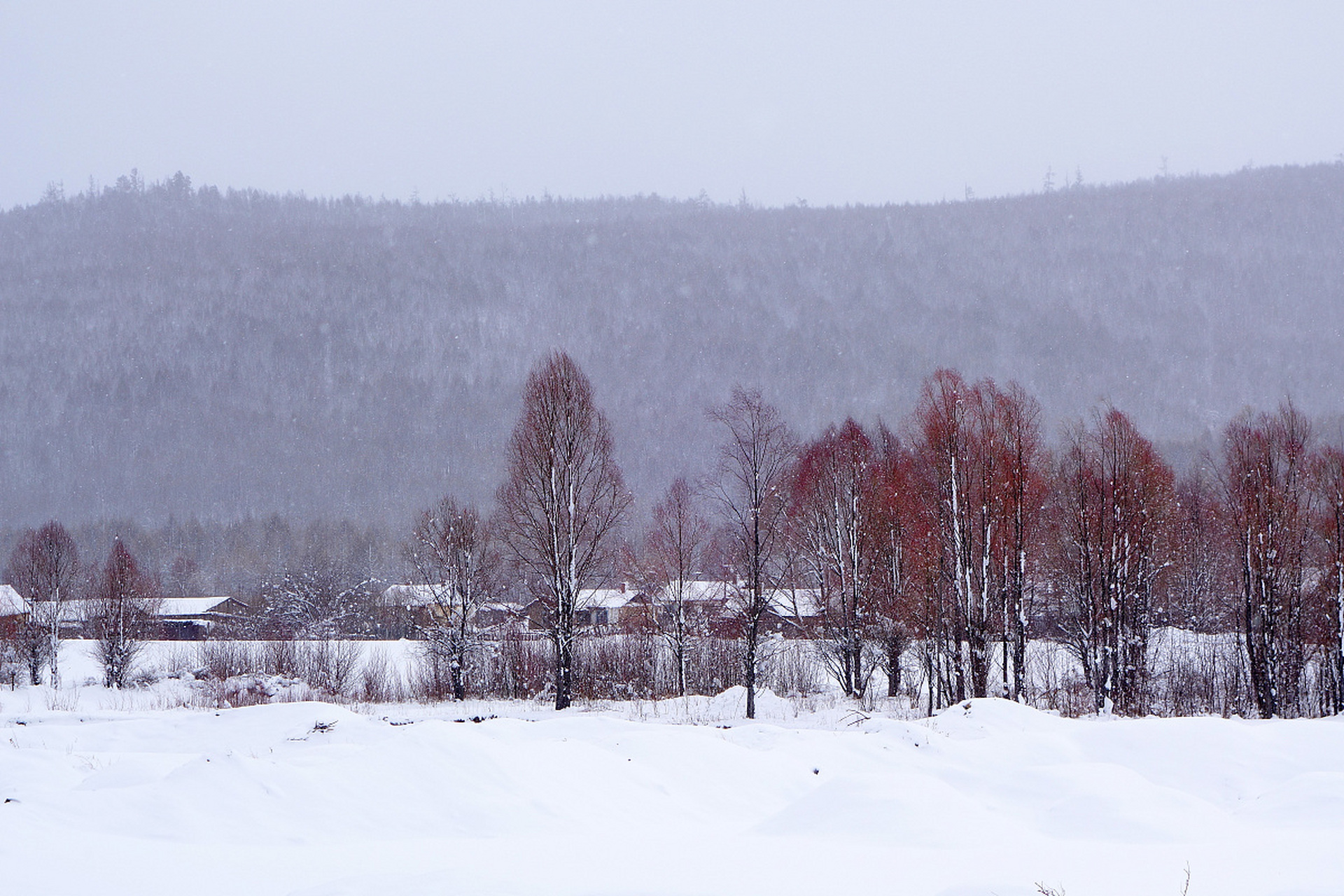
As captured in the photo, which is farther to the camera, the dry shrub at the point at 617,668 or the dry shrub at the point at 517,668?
the dry shrub at the point at 517,668

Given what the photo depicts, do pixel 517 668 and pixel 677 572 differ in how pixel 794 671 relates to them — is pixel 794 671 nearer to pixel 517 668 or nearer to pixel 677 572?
pixel 677 572

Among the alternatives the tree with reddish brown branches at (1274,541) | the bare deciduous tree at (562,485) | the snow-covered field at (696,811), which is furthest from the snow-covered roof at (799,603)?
the snow-covered field at (696,811)

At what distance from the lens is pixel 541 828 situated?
1060cm

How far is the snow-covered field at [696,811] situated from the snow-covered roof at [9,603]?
137 feet

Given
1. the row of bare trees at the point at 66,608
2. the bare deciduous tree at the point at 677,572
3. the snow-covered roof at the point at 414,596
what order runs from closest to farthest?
the bare deciduous tree at the point at 677,572 → the snow-covered roof at the point at 414,596 → the row of bare trees at the point at 66,608

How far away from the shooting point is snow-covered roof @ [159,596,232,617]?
76.8m

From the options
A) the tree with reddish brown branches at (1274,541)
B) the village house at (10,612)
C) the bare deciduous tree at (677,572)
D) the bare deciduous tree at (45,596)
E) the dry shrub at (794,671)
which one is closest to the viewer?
the tree with reddish brown branches at (1274,541)

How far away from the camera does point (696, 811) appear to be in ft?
41.2

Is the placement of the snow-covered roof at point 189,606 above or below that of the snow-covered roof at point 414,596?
below

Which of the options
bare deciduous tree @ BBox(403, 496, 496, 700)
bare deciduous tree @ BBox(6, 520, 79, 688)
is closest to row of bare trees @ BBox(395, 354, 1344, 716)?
bare deciduous tree @ BBox(403, 496, 496, 700)

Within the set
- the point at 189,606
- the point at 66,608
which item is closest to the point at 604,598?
the point at 66,608

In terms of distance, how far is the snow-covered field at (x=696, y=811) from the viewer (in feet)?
24.7

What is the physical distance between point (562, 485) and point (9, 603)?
41.7 metres

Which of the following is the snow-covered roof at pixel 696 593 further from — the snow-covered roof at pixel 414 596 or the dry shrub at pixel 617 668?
the snow-covered roof at pixel 414 596
